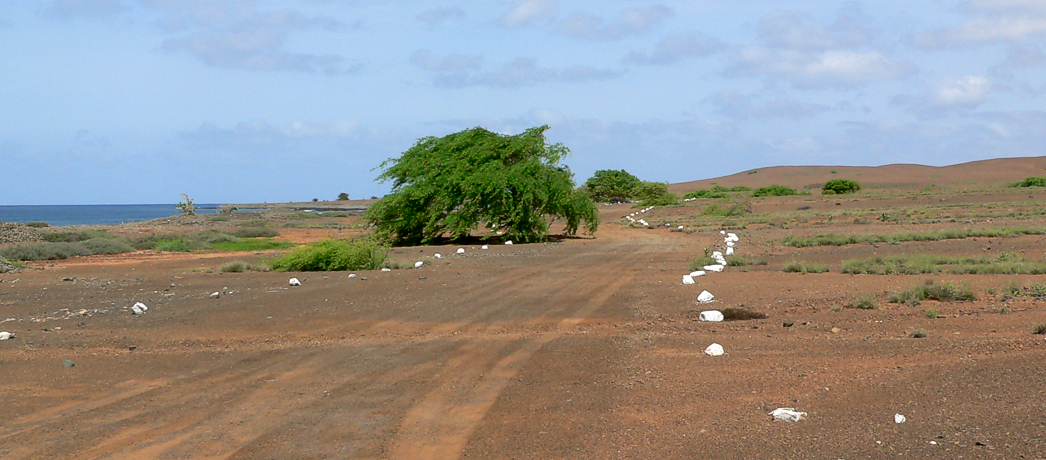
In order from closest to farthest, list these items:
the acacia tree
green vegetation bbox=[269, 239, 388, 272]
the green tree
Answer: green vegetation bbox=[269, 239, 388, 272]
the acacia tree
the green tree

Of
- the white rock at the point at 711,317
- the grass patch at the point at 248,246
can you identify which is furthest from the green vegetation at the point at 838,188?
the white rock at the point at 711,317

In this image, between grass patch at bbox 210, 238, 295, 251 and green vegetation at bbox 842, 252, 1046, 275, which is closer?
green vegetation at bbox 842, 252, 1046, 275

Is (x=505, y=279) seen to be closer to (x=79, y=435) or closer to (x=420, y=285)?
(x=420, y=285)

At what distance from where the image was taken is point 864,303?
11.0m

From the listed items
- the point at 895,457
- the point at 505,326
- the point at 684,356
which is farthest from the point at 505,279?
the point at 895,457

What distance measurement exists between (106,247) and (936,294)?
28159mm

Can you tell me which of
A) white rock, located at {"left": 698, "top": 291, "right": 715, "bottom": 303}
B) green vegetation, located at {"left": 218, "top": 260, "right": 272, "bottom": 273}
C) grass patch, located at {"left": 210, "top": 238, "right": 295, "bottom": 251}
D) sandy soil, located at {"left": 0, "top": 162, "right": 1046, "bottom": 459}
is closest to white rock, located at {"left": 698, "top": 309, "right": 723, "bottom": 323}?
sandy soil, located at {"left": 0, "top": 162, "right": 1046, "bottom": 459}

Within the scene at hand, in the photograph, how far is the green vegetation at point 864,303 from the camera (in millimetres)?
10989

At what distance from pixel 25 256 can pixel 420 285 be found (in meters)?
17.5

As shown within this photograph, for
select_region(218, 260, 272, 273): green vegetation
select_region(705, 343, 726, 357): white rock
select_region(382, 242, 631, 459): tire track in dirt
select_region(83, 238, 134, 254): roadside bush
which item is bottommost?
select_region(382, 242, 631, 459): tire track in dirt

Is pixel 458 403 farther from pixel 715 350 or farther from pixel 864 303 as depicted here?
pixel 864 303

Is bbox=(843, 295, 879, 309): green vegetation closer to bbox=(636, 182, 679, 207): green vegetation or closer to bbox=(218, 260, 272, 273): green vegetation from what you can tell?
bbox=(218, 260, 272, 273): green vegetation

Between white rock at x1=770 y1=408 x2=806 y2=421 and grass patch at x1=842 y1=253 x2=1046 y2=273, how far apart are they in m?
9.90

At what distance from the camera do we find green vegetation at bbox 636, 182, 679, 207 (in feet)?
197
